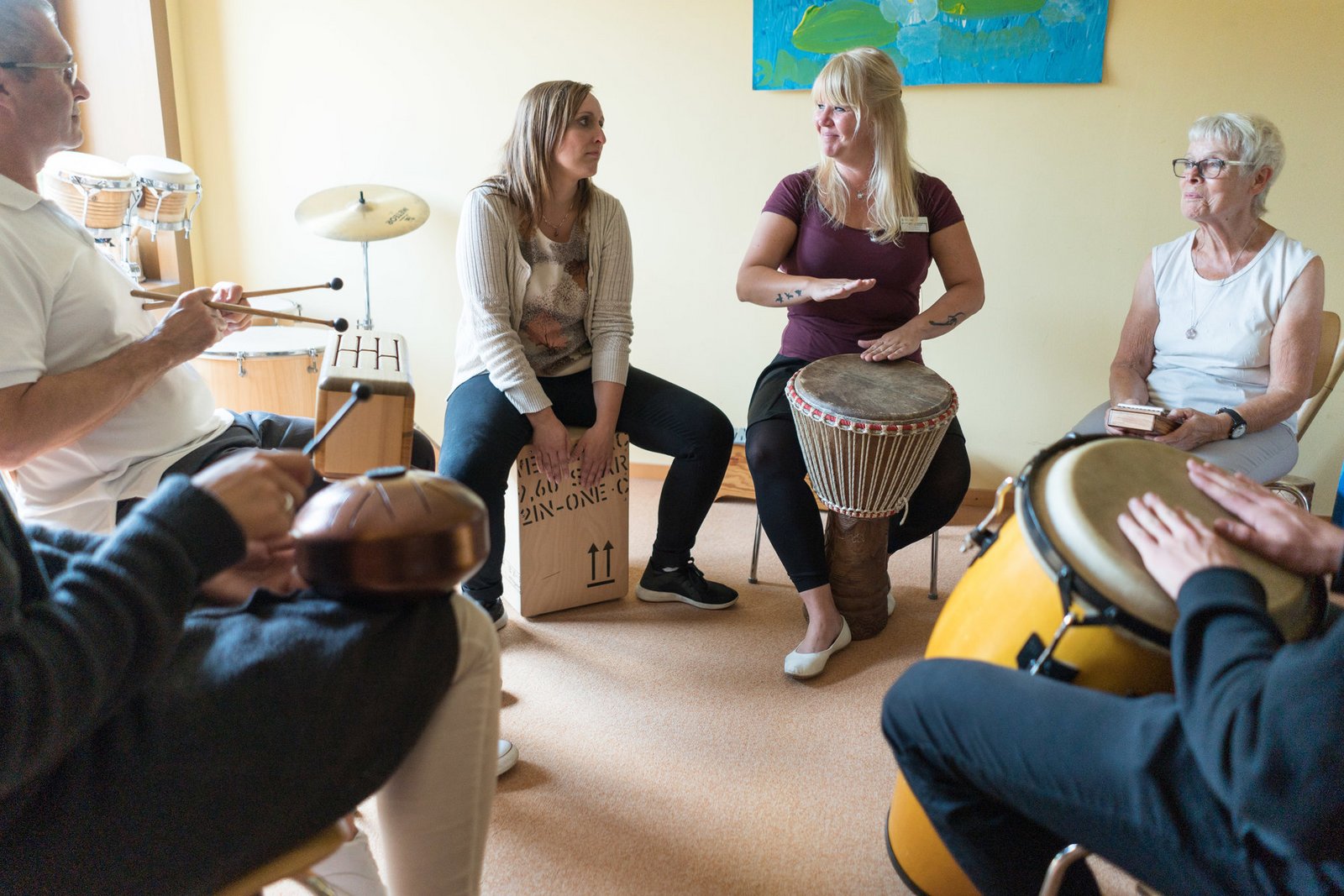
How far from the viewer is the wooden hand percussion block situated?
180 cm

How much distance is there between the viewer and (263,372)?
2.85 m

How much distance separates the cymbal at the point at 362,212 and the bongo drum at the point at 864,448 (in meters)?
1.60

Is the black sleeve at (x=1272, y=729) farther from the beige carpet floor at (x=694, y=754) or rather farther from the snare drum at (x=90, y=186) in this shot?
the snare drum at (x=90, y=186)

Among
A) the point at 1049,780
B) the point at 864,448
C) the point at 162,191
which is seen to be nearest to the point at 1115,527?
the point at 1049,780

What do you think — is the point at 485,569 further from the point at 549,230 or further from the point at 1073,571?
the point at 1073,571

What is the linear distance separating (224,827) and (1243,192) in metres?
2.45

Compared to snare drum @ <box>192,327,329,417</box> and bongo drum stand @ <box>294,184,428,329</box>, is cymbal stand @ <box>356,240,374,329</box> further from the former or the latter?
snare drum @ <box>192,327,329,417</box>

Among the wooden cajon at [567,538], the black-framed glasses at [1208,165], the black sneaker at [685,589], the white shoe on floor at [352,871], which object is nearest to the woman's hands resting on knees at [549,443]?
the wooden cajon at [567,538]

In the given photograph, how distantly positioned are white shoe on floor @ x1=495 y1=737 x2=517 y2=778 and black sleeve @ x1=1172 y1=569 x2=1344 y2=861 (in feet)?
4.07

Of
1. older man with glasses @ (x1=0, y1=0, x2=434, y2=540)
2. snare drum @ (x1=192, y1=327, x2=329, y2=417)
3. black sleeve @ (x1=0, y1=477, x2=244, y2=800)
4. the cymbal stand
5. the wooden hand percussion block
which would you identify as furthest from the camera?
the cymbal stand

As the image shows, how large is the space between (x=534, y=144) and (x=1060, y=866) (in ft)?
6.19

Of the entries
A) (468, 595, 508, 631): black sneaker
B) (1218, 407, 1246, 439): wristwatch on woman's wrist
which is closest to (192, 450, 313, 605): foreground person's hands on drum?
(468, 595, 508, 631): black sneaker

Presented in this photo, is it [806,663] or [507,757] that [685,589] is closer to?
[806,663]

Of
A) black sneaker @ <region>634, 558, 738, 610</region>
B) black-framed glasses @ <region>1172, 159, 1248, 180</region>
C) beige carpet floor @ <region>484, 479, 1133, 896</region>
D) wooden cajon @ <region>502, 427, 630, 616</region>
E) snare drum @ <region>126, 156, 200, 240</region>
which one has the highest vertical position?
black-framed glasses @ <region>1172, 159, 1248, 180</region>
